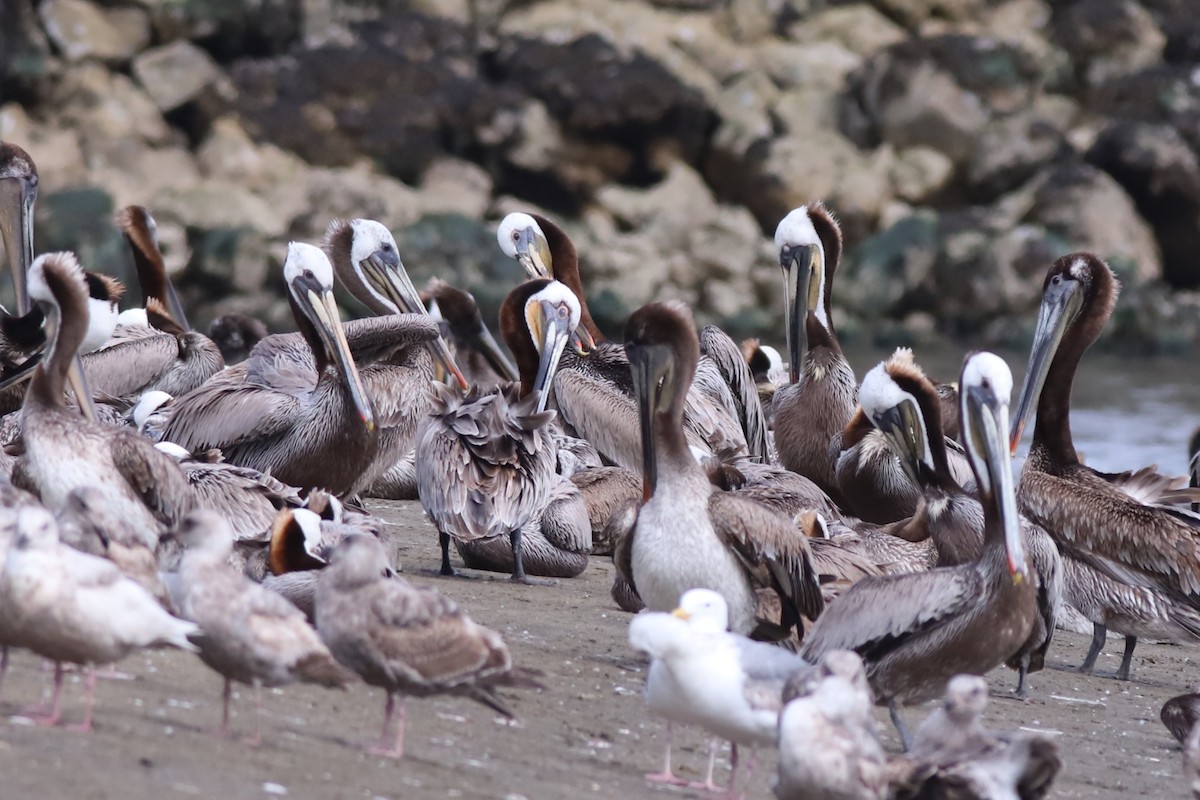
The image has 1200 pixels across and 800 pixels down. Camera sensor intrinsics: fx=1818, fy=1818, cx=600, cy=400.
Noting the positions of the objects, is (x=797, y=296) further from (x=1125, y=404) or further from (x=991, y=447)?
(x=1125, y=404)

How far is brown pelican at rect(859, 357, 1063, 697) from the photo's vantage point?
6027 mm

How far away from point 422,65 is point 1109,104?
12352 mm

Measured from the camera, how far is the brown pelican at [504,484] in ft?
22.3

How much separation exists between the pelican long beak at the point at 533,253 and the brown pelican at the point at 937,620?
18.0ft

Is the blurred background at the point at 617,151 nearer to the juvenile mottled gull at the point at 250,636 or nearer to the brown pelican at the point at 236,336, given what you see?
the brown pelican at the point at 236,336

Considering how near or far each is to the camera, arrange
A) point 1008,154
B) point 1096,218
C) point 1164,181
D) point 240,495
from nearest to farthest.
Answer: point 240,495 → point 1096,218 → point 1164,181 → point 1008,154

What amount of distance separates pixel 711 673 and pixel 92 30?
28.1 m

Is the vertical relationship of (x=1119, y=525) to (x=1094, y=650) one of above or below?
above

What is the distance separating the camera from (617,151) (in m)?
30.6

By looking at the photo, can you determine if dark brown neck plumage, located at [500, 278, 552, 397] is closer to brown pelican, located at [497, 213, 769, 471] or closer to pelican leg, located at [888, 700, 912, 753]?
brown pelican, located at [497, 213, 769, 471]

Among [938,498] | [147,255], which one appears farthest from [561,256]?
[938,498]

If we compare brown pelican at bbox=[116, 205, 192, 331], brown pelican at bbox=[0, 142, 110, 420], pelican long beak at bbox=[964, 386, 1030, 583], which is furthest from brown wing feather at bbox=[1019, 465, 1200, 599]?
brown pelican at bbox=[116, 205, 192, 331]

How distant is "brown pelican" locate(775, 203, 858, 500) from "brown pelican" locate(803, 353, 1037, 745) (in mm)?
3968

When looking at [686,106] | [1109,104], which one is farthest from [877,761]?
[1109,104]
